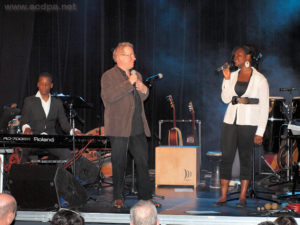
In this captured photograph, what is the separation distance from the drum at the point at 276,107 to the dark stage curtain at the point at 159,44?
111cm

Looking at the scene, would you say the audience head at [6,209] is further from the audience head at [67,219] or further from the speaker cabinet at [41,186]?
the speaker cabinet at [41,186]

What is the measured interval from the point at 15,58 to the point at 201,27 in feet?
11.2

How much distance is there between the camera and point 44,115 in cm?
592

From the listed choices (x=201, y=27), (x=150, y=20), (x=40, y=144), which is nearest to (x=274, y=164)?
(x=201, y=27)

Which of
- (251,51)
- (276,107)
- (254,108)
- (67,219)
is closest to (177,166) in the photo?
(276,107)

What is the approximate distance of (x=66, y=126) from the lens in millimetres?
5914

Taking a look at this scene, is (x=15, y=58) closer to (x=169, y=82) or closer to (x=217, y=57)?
(x=169, y=82)

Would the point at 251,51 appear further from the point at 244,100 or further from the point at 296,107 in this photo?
the point at 296,107

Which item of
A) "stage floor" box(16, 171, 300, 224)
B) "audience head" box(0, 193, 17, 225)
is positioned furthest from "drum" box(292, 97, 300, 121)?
"audience head" box(0, 193, 17, 225)

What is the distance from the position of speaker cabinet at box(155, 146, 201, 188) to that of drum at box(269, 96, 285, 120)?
4.67ft

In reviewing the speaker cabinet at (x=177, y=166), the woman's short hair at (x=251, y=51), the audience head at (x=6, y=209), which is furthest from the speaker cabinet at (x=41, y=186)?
the speaker cabinet at (x=177, y=166)

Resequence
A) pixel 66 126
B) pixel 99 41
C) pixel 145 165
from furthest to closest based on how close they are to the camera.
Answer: pixel 99 41
pixel 66 126
pixel 145 165

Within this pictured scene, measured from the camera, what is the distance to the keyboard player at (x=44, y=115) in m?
5.82

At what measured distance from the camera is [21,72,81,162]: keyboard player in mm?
5824
